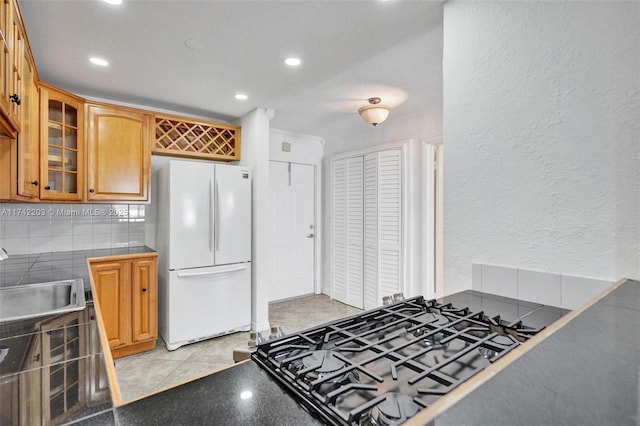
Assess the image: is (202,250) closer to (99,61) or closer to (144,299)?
(144,299)

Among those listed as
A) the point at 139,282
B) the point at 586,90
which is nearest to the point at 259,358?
the point at 586,90

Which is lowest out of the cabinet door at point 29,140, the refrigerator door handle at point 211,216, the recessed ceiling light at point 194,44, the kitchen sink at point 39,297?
the kitchen sink at point 39,297

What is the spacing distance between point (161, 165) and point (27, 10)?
177cm

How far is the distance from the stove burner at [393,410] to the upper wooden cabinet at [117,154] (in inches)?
117

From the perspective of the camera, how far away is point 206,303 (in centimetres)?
300

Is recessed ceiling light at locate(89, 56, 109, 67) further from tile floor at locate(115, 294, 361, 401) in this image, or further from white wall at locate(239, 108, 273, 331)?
tile floor at locate(115, 294, 361, 401)

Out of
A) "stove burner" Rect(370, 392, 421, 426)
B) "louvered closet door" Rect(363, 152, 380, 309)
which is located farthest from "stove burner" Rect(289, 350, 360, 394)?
"louvered closet door" Rect(363, 152, 380, 309)

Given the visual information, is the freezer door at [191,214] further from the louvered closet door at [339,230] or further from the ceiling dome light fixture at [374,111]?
the louvered closet door at [339,230]

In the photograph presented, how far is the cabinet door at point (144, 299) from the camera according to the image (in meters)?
2.76

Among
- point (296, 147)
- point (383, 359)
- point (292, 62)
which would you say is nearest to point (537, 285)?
point (383, 359)

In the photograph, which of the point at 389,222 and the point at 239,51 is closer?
the point at 239,51

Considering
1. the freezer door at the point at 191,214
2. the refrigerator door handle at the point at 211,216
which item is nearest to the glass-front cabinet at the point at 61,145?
the freezer door at the point at 191,214

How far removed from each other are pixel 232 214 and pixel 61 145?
1.44 meters

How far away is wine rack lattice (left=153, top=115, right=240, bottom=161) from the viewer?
10.2 ft
